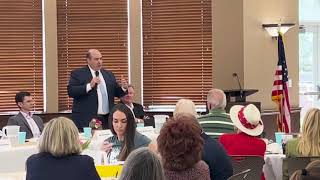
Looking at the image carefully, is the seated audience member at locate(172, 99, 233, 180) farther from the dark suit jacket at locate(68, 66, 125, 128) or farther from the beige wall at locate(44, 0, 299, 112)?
the beige wall at locate(44, 0, 299, 112)

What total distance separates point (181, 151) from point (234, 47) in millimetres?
5728

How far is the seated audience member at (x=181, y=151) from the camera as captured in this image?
3295 mm

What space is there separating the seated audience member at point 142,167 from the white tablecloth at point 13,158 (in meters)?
2.28

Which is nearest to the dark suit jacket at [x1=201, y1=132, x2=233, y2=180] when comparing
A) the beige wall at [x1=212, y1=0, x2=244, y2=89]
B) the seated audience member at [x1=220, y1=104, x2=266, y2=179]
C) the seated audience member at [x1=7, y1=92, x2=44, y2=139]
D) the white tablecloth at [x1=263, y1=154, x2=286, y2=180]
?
the seated audience member at [x1=220, y1=104, x2=266, y2=179]

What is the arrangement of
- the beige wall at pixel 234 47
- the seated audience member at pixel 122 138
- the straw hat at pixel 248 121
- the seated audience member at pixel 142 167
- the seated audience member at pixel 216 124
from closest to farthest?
the seated audience member at pixel 142 167, the seated audience member at pixel 122 138, the straw hat at pixel 248 121, the seated audience member at pixel 216 124, the beige wall at pixel 234 47

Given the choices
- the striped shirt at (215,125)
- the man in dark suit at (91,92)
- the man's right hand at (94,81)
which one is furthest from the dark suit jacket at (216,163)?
the man in dark suit at (91,92)

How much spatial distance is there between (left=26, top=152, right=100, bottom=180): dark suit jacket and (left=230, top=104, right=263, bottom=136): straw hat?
1.60 metres

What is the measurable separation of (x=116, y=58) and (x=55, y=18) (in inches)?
40.7

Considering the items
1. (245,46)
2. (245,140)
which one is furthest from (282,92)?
(245,140)

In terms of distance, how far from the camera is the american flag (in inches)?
340

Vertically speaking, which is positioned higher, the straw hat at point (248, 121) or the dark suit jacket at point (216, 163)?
the straw hat at point (248, 121)

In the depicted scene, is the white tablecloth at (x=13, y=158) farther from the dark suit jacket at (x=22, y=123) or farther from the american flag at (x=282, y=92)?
the american flag at (x=282, y=92)

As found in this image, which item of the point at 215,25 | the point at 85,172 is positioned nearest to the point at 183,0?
the point at 215,25

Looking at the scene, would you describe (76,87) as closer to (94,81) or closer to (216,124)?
(94,81)
